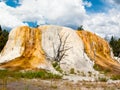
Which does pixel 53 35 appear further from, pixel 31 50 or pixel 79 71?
pixel 79 71

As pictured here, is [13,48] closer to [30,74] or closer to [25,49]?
[25,49]

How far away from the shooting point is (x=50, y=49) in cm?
4988

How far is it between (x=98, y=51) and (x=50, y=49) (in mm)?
10115

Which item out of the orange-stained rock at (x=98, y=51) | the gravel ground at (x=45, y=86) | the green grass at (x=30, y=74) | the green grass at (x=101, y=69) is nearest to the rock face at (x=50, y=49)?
the orange-stained rock at (x=98, y=51)

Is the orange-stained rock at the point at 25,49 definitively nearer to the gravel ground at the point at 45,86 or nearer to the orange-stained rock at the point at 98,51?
the orange-stained rock at the point at 98,51

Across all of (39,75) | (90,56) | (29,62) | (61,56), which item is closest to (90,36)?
(90,56)

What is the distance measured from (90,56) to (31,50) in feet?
30.0

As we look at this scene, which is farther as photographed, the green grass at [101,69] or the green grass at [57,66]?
the green grass at [101,69]

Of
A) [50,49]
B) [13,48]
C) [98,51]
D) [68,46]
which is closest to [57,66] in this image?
[50,49]

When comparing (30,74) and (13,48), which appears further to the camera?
(13,48)

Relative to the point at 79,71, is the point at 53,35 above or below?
above

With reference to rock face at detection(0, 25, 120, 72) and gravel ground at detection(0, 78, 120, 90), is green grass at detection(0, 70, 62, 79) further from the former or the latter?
gravel ground at detection(0, 78, 120, 90)

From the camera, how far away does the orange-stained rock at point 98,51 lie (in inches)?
2047

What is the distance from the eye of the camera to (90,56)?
172 feet
